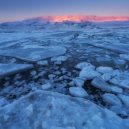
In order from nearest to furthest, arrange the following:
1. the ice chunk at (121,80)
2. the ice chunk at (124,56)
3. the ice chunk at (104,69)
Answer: the ice chunk at (121,80) → the ice chunk at (104,69) → the ice chunk at (124,56)

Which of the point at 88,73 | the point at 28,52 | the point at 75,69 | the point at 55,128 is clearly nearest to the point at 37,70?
the point at 75,69

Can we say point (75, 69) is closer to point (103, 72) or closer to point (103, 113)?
point (103, 72)

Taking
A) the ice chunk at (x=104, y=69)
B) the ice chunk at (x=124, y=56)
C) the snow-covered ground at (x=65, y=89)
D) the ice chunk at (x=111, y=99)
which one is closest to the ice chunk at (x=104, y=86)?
the snow-covered ground at (x=65, y=89)

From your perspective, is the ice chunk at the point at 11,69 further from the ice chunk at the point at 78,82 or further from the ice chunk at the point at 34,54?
the ice chunk at the point at 78,82

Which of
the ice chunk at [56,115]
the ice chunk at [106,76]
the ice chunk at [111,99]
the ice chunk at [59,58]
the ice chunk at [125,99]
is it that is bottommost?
the ice chunk at [59,58]

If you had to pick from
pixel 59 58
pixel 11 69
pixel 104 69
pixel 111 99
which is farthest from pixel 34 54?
pixel 111 99

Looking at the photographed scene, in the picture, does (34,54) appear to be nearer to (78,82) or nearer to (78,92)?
(78,82)

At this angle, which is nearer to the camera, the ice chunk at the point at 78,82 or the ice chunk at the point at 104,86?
the ice chunk at the point at 104,86

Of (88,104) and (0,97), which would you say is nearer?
(88,104)

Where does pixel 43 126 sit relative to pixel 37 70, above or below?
above
